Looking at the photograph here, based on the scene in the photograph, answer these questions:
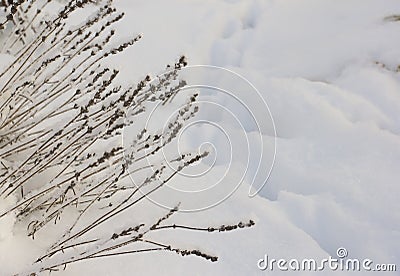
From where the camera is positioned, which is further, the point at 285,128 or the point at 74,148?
the point at 285,128

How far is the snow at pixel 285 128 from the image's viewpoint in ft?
4.92

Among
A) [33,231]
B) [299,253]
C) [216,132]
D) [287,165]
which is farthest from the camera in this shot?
[216,132]

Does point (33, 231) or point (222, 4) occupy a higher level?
point (222, 4)

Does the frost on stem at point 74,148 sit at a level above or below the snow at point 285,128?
below

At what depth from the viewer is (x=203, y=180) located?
1.70 metres

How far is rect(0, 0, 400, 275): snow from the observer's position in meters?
1.50

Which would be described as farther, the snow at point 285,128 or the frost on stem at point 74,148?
the snow at point 285,128

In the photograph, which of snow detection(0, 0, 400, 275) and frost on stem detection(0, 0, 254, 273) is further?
snow detection(0, 0, 400, 275)

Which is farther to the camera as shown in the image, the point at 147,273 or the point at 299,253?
the point at 299,253

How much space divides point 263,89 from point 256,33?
18.8 inches

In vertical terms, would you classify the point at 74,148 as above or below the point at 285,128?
below

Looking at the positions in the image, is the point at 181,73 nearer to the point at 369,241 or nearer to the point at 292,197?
the point at 292,197

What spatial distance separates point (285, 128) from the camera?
2111mm

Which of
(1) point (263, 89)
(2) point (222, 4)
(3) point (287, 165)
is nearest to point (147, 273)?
(3) point (287, 165)
